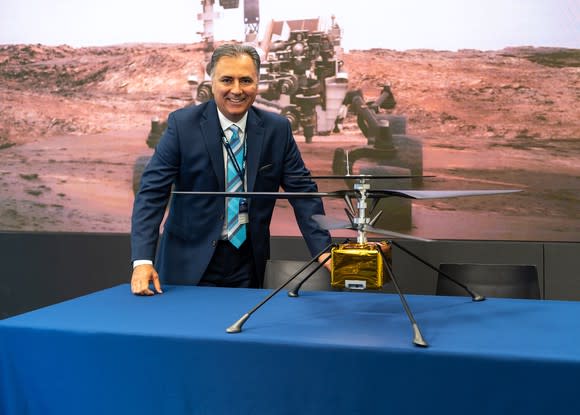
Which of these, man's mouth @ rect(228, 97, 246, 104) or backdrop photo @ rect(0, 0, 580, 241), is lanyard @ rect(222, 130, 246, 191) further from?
backdrop photo @ rect(0, 0, 580, 241)

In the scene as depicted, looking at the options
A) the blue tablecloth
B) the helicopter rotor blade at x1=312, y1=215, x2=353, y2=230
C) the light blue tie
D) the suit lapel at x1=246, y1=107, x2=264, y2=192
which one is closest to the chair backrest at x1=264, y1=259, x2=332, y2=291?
the light blue tie

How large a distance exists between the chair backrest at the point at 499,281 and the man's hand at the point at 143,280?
1.19 metres

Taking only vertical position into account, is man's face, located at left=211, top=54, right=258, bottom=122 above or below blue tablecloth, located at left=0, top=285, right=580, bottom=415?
above

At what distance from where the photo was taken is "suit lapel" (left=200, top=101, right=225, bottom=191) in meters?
2.64

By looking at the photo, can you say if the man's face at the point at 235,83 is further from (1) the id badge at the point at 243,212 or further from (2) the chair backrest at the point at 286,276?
(2) the chair backrest at the point at 286,276

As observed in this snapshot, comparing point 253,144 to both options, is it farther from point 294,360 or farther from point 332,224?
point 294,360

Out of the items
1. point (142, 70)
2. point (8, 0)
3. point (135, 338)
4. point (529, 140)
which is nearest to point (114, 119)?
point (142, 70)

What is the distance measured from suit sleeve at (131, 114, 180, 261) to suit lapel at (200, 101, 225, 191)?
0.12 meters

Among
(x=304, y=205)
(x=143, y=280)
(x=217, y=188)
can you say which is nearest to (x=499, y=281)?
(x=304, y=205)

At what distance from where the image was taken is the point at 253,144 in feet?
8.91

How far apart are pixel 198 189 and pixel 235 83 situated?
472mm

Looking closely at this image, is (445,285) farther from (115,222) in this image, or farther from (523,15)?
(115,222)

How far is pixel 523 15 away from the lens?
415cm

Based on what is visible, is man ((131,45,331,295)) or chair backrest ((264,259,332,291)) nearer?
man ((131,45,331,295))
